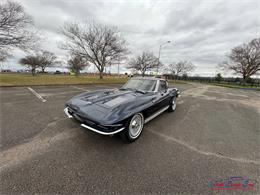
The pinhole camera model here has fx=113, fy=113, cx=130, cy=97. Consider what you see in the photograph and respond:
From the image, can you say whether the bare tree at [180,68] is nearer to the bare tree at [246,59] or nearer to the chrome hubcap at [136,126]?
the bare tree at [246,59]

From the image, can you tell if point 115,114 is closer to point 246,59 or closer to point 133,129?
point 133,129

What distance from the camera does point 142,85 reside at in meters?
3.87

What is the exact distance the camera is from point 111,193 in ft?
4.89

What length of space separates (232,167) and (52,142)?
11.6 feet

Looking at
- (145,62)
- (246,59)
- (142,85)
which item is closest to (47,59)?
(145,62)

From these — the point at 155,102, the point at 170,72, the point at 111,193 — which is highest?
the point at 170,72

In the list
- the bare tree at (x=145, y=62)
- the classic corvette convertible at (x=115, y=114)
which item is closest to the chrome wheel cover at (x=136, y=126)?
→ the classic corvette convertible at (x=115, y=114)

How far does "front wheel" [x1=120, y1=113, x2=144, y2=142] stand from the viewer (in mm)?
2381

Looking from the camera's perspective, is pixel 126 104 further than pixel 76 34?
No

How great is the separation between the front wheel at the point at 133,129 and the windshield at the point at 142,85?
1.18 metres

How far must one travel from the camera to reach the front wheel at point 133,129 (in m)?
2.38

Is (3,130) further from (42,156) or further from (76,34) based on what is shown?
(76,34)

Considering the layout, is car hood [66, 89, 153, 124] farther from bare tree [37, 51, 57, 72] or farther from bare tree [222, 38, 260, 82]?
bare tree [37, 51, 57, 72]

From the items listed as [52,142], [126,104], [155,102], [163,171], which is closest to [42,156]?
[52,142]
